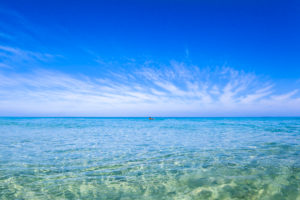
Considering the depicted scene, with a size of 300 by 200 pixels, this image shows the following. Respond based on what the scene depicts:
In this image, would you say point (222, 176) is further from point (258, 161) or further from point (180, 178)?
point (258, 161)

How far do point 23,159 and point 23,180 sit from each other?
12.6ft

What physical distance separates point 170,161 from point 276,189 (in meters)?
4.95

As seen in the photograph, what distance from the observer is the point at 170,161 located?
966 cm

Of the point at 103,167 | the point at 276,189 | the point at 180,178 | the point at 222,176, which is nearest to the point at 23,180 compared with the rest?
the point at 103,167

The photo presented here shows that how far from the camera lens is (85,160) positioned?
9.98 metres

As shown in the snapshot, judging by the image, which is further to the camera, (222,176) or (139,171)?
(139,171)

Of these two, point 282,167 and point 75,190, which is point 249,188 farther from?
point 75,190

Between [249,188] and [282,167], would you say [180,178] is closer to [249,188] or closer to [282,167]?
[249,188]

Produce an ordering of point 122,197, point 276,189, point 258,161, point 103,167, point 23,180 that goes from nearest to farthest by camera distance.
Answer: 1. point 122,197
2. point 276,189
3. point 23,180
4. point 103,167
5. point 258,161

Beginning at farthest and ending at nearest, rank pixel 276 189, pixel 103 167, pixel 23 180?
pixel 103 167 < pixel 23 180 < pixel 276 189

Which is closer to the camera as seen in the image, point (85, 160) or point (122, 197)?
point (122, 197)

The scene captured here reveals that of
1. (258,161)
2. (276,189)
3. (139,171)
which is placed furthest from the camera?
(258,161)

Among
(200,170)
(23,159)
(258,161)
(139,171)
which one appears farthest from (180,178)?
(23,159)

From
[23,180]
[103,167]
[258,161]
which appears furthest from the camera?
[258,161]
